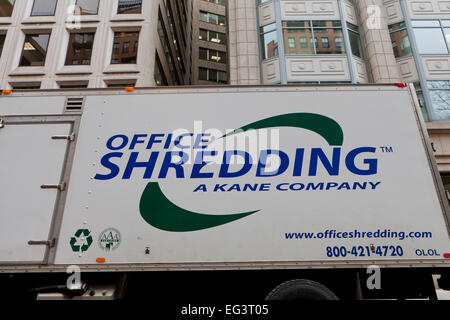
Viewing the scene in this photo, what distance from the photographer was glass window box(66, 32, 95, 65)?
56.3 feet

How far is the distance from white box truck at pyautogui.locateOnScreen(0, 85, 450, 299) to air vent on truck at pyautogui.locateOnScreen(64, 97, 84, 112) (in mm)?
24

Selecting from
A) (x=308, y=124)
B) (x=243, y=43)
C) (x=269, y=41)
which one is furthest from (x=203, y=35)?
(x=308, y=124)

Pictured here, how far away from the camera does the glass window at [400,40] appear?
51.7ft

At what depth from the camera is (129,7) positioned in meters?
18.3

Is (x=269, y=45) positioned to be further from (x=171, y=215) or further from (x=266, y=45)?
(x=171, y=215)

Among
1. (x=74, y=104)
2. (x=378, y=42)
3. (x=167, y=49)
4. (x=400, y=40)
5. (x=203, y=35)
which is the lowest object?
(x=74, y=104)

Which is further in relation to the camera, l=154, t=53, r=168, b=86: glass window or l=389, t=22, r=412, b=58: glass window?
l=154, t=53, r=168, b=86: glass window

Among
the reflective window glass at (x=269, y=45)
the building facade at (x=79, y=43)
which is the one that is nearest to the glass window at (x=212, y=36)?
the building facade at (x=79, y=43)

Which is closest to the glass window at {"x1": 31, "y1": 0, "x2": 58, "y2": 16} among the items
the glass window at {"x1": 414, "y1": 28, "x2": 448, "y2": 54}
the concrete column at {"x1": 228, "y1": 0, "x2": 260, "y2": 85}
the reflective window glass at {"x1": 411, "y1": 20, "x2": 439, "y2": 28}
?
the concrete column at {"x1": 228, "y1": 0, "x2": 260, "y2": 85}

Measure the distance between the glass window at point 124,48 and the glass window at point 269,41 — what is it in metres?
7.74

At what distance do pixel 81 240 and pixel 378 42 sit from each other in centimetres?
1746

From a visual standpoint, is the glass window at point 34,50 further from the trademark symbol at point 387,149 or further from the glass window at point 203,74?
the trademark symbol at point 387,149

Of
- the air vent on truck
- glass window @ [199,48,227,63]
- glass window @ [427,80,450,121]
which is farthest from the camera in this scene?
glass window @ [199,48,227,63]

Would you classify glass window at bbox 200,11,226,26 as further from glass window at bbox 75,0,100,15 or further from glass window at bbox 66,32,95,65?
glass window at bbox 66,32,95,65
